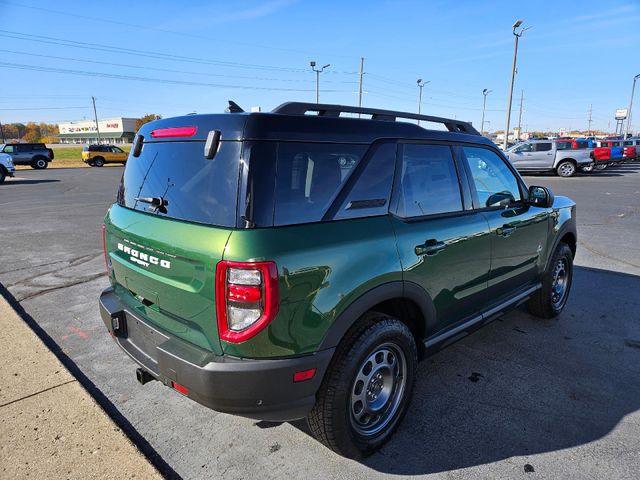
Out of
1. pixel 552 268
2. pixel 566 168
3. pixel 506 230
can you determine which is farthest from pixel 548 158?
pixel 506 230

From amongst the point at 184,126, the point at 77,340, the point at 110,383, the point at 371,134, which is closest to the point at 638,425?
the point at 371,134

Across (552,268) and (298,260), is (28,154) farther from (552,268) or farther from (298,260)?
(298,260)

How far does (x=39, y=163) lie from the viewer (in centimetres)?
3216

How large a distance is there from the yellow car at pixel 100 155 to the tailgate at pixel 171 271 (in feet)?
123

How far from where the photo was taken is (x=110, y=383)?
3203 mm

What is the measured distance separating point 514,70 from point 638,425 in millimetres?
28690

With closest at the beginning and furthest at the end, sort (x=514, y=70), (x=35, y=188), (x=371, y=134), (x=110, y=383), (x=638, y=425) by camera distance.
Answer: (x=371, y=134)
(x=638, y=425)
(x=110, y=383)
(x=35, y=188)
(x=514, y=70)

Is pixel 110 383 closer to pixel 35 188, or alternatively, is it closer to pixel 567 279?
pixel 567 279

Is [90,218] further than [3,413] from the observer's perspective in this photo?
Yes

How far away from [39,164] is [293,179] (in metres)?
37.1

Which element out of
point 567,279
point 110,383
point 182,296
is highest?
point 182,296

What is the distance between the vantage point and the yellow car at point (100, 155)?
119 feet

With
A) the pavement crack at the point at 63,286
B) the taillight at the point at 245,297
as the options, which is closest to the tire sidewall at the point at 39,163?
the pavement crack at the point at 63,286

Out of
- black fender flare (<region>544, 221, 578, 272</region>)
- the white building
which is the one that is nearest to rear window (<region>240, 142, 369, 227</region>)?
black fender flare (<region>544, 221, 578, 272</region>)
